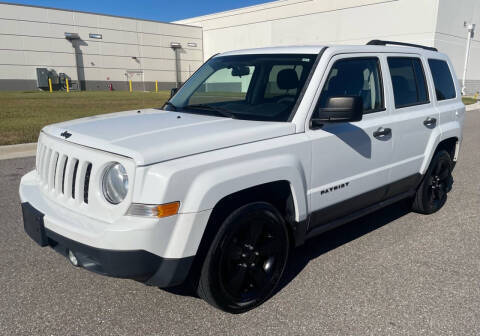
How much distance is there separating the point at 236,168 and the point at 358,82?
1.68 meters

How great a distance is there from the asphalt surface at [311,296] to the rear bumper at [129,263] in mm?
457

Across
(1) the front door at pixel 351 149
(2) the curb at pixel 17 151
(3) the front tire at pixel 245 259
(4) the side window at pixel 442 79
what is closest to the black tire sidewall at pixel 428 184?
(4) the side window at pixel 442 79

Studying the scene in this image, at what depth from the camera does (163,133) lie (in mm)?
2801

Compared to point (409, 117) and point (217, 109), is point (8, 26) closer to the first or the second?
point (217, 109)

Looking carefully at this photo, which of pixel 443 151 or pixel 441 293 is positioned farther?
pixel 443 151

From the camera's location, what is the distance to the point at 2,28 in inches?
1446

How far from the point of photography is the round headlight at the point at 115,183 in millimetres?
2465

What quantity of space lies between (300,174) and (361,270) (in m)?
1.16

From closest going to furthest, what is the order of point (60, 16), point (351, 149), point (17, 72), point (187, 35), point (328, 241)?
point (351, 149) < point (328, 241) < point (17, 72) < point (60, 16) < point (187, 35)

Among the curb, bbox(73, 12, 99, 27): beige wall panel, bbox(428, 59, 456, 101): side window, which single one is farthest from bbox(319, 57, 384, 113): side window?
bbox(73, 12, 99, 27): beige wall panel

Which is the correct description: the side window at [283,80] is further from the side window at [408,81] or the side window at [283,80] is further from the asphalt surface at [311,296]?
the asphalt surface at [311,296]

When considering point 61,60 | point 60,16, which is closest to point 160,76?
point 61,60

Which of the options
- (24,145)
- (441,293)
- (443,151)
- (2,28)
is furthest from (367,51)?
(2,28)

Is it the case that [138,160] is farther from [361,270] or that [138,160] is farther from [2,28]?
[2,28]
